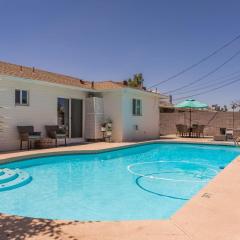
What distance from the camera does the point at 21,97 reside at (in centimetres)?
1315

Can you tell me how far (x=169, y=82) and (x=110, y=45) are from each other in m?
13.1

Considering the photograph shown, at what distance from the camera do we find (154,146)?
17.4 meters

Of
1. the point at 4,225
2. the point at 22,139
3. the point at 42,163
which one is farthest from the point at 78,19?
the point at 4,225

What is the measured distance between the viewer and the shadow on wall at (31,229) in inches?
130

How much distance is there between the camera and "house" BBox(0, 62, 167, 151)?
41.3 feet

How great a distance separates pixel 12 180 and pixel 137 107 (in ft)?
41.5

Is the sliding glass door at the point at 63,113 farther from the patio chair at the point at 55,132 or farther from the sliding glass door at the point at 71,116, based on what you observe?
the patio chair at the point at 55,132

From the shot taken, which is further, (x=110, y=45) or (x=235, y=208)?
(x=110, y=45)

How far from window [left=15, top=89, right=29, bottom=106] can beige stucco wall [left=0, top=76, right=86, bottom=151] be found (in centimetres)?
19

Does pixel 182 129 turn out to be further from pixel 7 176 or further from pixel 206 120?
pixel 7 176

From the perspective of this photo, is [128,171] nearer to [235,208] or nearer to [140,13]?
[235,208]

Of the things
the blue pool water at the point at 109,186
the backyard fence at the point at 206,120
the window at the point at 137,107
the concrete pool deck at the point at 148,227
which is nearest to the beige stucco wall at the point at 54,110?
the window at the point at 137,107

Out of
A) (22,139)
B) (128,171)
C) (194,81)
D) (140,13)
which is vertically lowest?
(128,171)

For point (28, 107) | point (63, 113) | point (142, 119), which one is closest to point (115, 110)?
point (142, 119)
